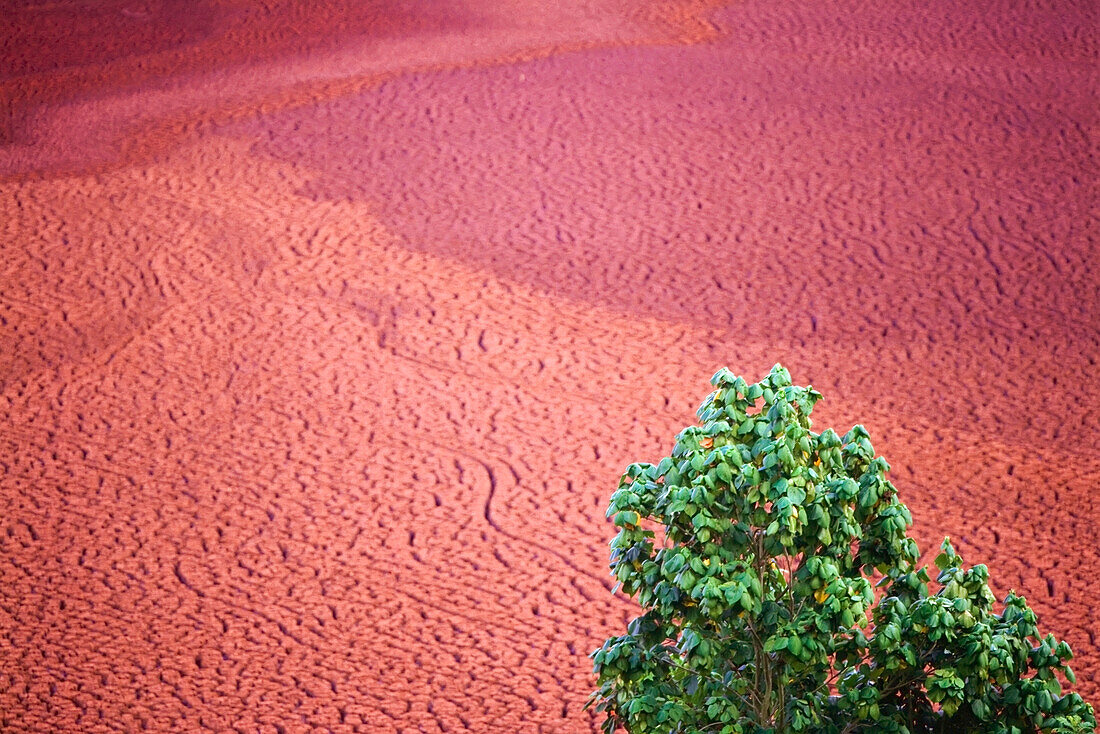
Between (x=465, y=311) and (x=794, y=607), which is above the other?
(x=465, y=311)

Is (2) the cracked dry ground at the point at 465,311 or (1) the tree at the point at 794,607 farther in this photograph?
(2) the cracked dry ground at the point at 465,311

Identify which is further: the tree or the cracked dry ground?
the cracked dry ground

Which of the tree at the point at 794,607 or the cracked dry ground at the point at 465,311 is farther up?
the cracked dry ground at the point at 465,311

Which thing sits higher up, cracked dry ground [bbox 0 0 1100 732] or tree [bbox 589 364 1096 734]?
cracked dry ground [bbox 0 0 1100 732]

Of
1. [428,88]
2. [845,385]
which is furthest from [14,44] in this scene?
[845,385]
